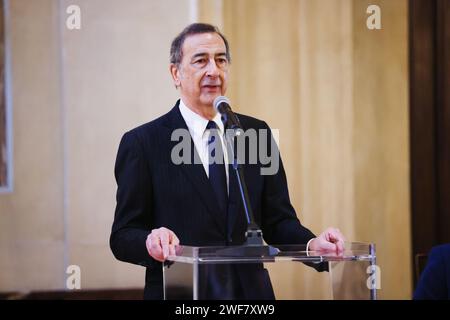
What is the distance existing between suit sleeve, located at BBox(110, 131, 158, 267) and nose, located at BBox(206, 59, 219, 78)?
36cm

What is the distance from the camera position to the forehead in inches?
112

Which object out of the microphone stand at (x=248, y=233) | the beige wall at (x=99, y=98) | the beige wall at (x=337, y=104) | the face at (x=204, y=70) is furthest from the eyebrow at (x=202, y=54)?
the beige wall at (x=337, y=104)

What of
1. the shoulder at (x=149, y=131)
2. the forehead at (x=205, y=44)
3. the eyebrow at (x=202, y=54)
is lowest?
the shoulder at (x=149, y=131)

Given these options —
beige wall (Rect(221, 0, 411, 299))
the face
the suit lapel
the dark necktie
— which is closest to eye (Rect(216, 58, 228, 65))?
the face

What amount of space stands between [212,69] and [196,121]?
21 centimetres

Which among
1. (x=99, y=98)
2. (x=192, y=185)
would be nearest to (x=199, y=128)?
(x=192, y=185)

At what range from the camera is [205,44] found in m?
2.86

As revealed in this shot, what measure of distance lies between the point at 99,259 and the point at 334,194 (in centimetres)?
157

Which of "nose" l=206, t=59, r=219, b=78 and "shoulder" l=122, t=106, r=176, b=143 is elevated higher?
"nose" l=206, t=59, r=219, b=78

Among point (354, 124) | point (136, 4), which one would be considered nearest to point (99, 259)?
point (136, 4)

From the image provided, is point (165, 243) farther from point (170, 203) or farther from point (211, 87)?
point (211, 87)

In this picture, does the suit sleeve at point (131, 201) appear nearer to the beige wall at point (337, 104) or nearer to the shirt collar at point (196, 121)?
the shirt collar at point (196, 121)

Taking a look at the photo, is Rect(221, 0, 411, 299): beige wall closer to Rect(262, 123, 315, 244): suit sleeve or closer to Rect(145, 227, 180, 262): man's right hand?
Rect(262, 123, 315, 244): suit sleeve

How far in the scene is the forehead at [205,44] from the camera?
9.36 ft
